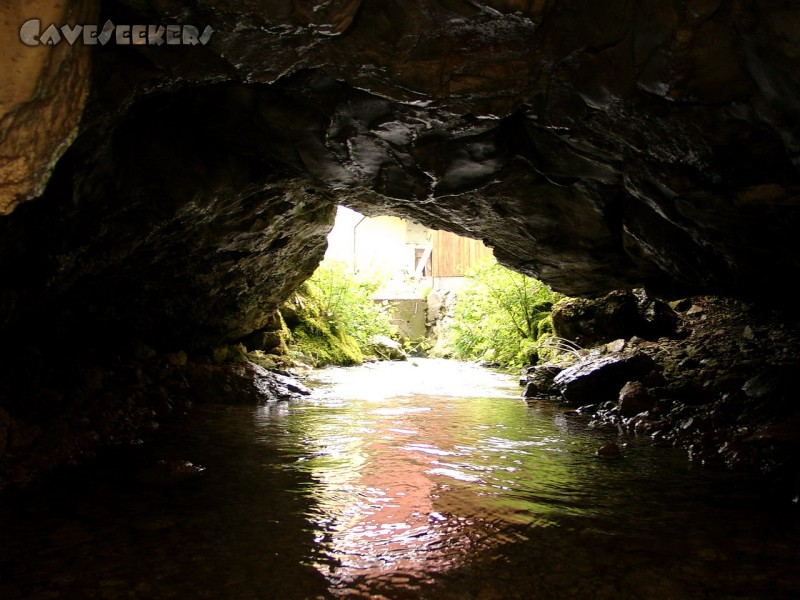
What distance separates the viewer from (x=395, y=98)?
11.2 feet

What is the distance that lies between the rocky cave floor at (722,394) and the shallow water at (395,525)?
1.42 feet

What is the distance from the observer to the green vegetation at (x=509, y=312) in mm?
13344

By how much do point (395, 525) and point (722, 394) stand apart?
471 centimetres

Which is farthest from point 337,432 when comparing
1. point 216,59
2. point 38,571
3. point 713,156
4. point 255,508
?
point 713,156

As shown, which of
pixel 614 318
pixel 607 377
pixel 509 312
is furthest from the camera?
pixel 509 312

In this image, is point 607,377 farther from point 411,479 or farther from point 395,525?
point 395,525

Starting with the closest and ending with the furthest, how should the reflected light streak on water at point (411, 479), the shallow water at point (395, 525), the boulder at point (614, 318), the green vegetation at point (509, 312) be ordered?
the shallow water at point (395, 525) < the reflected light streak on water at point (411, 479) < the boulder at point (614, 318) < the green vegetation at point (509, 312)

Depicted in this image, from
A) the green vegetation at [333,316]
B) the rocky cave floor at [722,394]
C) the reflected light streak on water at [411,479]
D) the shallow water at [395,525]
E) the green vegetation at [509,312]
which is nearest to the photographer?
the shallow water at [395,525]

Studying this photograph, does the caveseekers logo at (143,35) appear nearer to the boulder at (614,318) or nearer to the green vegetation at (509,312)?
the boulder at (614,318)

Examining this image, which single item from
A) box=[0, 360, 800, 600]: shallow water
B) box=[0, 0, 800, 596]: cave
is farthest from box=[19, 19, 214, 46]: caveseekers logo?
box=[0, 360, 800, 600]: shallow water

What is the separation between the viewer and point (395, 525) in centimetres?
313

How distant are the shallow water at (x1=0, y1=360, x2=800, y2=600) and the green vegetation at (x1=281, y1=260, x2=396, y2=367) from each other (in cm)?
879

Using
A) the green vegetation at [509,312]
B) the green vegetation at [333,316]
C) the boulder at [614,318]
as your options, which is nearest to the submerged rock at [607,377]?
the boulder at [614,318]

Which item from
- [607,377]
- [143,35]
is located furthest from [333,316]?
[143,35]
